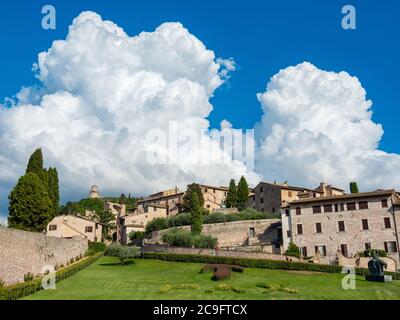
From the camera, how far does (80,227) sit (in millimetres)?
91000

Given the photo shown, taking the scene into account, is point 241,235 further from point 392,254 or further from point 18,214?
point 18,214

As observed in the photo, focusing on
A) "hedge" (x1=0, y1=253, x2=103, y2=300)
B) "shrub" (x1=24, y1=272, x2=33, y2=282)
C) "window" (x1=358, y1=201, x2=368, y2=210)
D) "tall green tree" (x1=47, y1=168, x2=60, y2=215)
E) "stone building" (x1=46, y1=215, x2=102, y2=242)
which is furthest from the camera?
"stone building" (x1=46, y1=215, x2=102, y2=242)

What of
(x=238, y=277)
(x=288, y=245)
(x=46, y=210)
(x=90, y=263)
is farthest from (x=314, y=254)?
(x=46, y=210)

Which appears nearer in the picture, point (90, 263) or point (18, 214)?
point (18, 214)

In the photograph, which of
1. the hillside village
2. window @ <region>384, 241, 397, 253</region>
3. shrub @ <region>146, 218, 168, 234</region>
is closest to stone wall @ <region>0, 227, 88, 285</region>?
the hillside village

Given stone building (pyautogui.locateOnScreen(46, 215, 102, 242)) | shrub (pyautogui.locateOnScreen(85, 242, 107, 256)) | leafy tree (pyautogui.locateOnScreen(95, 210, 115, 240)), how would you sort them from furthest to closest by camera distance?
leafy tree (pyautogui.locateOnScreen(95, 210, 115, 240)) → stone building (pyautogui.locateOnScreen(46, 215, 102, 242)) → shrub (pyautogui.locateOnScreen(85, 242, 107, 256))

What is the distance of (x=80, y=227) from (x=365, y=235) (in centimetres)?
5531

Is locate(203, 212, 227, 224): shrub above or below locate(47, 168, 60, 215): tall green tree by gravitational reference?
below

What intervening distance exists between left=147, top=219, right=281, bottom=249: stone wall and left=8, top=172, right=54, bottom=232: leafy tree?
95.0 ft

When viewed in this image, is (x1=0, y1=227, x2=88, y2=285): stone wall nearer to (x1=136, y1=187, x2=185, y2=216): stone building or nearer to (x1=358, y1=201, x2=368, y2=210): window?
(x1=358, y1=201, x2=368, y2=210): window

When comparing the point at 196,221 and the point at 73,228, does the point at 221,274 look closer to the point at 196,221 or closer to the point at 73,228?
the point at 196,221

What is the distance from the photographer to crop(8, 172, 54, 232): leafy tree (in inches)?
2021

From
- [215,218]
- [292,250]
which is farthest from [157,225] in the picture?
[292,250]

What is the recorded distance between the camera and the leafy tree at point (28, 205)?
5134 centimetres
